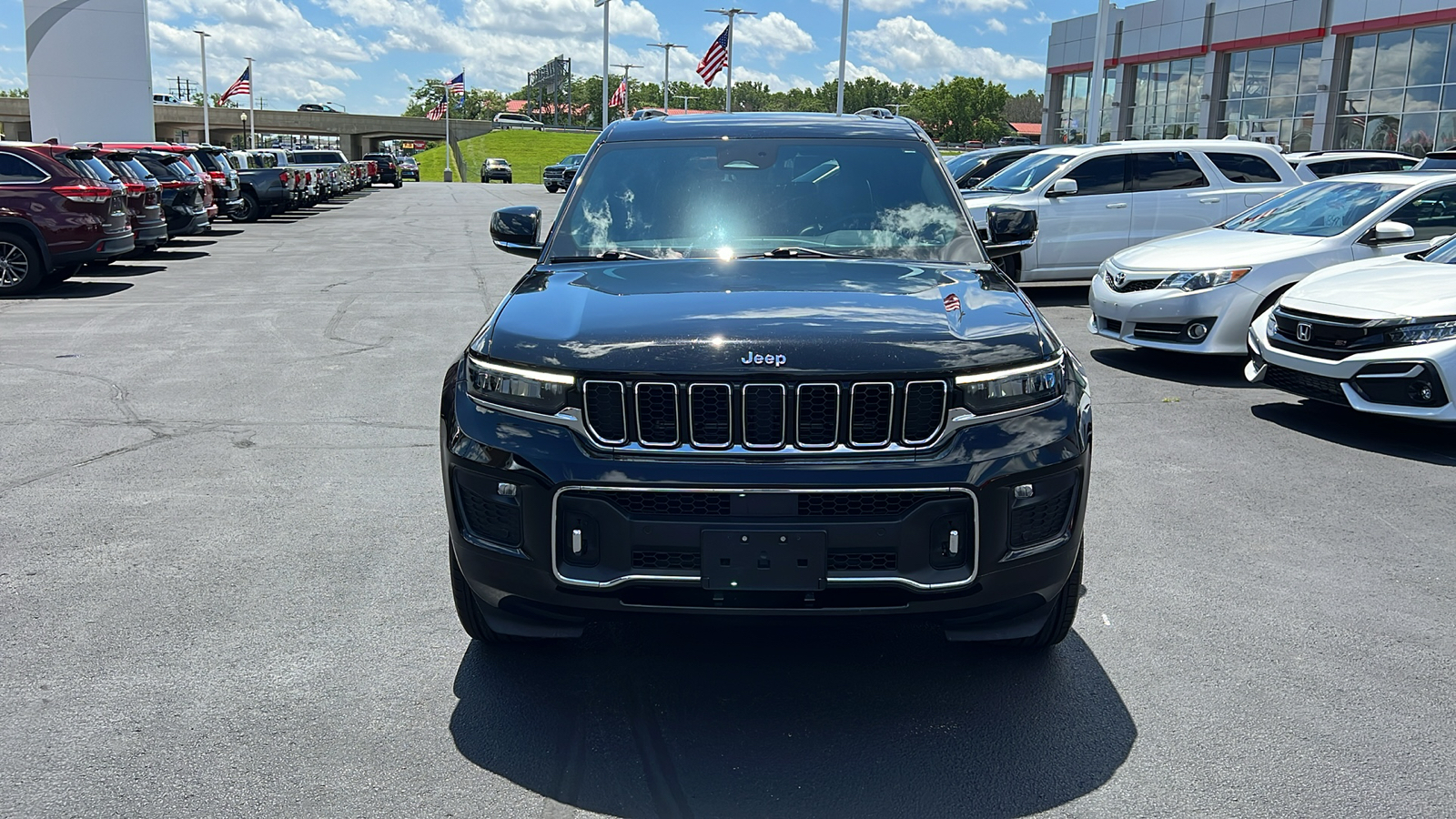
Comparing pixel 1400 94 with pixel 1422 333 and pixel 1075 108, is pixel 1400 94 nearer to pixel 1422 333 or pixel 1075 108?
pixel 1075 108

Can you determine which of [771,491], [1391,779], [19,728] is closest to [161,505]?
[19,728]

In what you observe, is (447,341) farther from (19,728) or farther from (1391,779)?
(1391,779)

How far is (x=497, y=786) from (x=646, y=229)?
2190 millimetres

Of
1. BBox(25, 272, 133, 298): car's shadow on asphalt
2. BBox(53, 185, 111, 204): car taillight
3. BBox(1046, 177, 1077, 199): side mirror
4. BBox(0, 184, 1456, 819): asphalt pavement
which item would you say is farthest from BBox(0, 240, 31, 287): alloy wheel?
BBox(1046, 177, 1077, 199): side mirror

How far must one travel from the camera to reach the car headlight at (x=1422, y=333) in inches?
287

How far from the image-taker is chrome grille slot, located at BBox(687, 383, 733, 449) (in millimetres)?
3312

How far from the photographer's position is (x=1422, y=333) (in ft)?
24.1

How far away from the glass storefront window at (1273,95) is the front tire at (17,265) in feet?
118

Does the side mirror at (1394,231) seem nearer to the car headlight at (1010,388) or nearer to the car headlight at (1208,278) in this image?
the car headlight at (1208,278)

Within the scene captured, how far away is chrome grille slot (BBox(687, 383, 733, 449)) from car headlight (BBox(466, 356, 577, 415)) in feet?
1.11

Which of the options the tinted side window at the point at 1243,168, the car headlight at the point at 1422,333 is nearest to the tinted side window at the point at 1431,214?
the car headlight at the point at 1422,333

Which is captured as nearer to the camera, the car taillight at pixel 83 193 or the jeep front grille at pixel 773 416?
the jeep front grille at pixel 773 416

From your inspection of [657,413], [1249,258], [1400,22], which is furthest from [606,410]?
[1400,22]

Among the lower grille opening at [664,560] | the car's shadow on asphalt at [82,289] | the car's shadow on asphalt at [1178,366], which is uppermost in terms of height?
the lower grille opening at [664,560]
